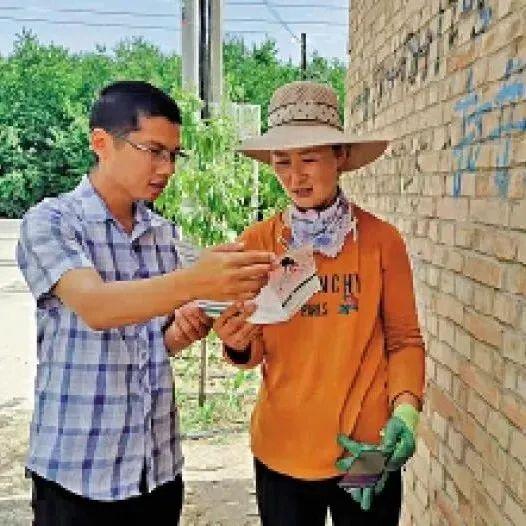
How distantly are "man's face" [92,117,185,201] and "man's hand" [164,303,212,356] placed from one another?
1.00 ft

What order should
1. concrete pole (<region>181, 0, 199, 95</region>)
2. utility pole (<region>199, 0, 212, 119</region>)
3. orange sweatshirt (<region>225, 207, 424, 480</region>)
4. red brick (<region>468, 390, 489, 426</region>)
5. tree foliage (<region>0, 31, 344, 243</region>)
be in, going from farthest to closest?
tree foliage (<region>0, 31, 344, 243</region>) < utility pole (<region>199, 0, 212, 119</region>) < concrete pole (<region>181, 0, 199, 95</region>) < red brick (<region>468, 390, 489, 426</region>) < orange sweatshirt (<region>225, 207, 424, 480</region>)

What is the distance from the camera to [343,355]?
2.00 m

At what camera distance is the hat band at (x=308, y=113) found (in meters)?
2.10

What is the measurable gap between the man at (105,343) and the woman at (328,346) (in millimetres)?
254

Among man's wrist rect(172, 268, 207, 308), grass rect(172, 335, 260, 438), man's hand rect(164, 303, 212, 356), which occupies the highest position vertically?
man's wrist rect(172, 268, 207, 308)

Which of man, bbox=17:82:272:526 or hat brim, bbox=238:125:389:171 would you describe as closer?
man, bbox=17:82:272:526

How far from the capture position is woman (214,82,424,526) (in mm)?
2012

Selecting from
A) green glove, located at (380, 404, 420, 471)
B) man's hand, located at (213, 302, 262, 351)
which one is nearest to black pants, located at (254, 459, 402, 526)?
green glove, located at (380, 404, 420, 471)

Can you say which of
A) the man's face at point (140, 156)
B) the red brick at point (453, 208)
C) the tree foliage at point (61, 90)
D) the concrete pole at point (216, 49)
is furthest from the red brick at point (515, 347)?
the tree foliage at point (61, 90)

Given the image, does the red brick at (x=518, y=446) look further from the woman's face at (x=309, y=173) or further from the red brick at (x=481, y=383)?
the woman's face at (x=309, y=173)

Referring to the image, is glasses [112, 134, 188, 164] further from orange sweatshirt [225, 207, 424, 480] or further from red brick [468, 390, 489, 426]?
red brick [468, 390, 489, 426]

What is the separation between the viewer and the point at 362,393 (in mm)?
2039

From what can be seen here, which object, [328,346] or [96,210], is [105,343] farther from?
[328,346]

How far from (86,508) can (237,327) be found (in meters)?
0.56
